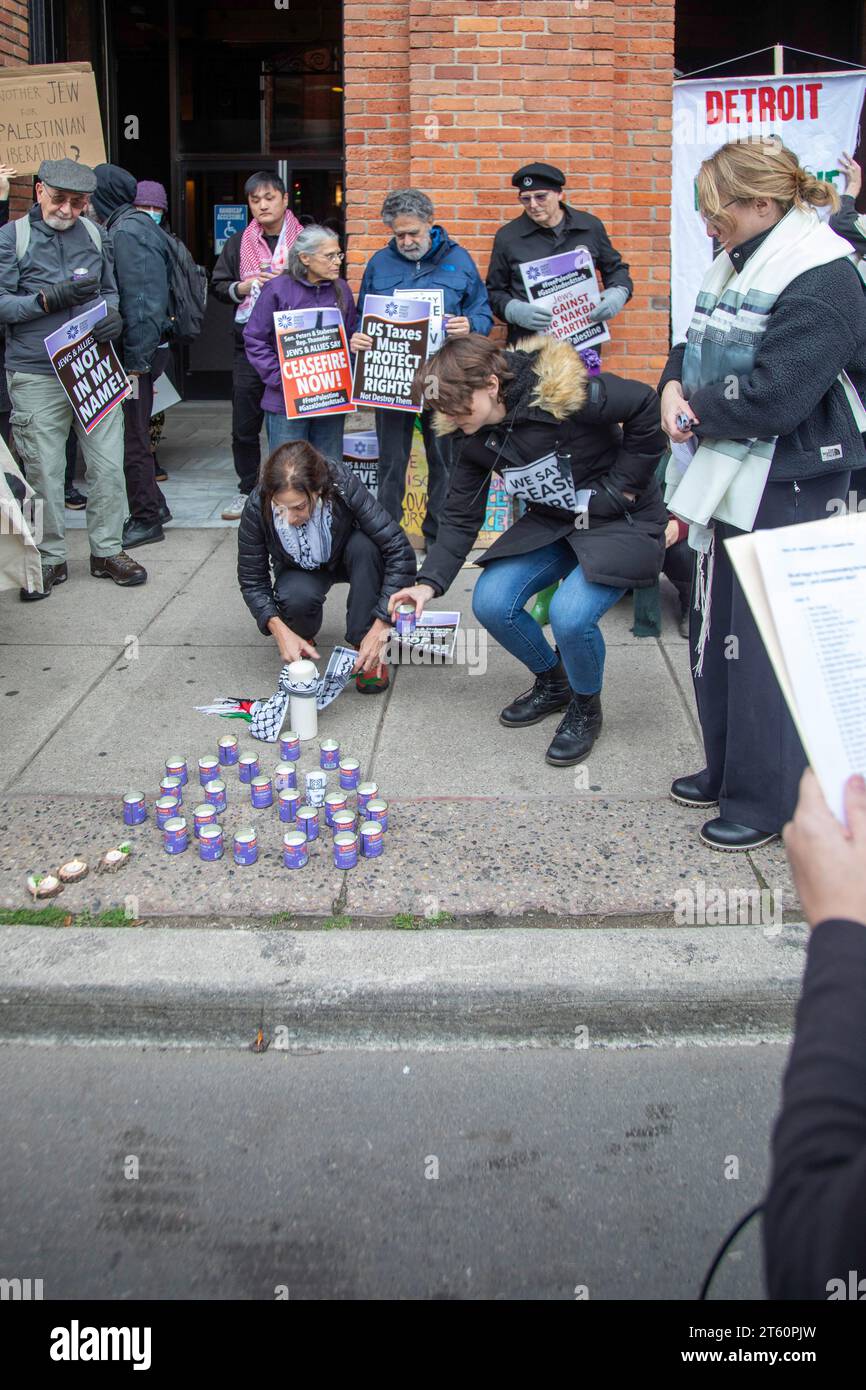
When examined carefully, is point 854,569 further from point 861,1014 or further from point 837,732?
point 861,1014

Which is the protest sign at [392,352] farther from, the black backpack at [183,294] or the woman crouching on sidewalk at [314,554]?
the woman crouching on sidewalk at [314,554]

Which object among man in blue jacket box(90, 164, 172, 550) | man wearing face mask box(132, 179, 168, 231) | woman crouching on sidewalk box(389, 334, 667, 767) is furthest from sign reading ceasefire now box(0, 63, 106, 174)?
woman crouching on sidewalk box(389, 334, 667, 767)

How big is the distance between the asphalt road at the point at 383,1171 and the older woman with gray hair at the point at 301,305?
454cm

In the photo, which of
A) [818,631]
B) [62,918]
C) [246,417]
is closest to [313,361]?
[246,417]

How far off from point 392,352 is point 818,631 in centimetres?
602

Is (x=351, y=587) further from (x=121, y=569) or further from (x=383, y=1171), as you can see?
(x=383, y=1171)

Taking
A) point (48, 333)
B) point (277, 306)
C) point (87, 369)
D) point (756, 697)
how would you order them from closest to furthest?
point (756, 697) < point (48, 333) < point (87, 369) < point (277, 306)

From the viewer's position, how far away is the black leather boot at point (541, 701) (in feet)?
17.6

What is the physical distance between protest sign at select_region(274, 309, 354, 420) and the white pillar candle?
2.58 meters

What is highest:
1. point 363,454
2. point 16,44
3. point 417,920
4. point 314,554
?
point 16,44

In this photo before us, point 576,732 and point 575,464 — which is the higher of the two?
point 575,464

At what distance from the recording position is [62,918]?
3.97m
